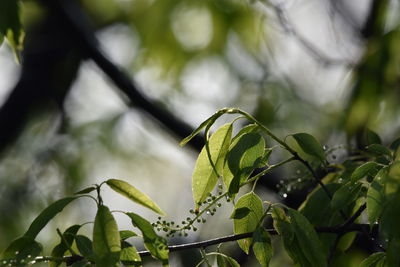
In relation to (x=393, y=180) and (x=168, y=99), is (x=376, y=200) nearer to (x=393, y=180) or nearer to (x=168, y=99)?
(x=393, y=180)

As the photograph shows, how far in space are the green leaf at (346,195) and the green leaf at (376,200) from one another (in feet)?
0.35

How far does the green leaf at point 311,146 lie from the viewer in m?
1.28

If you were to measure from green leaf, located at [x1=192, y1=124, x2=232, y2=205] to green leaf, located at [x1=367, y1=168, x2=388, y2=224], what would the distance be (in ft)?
0.82

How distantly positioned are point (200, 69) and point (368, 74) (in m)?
1.45

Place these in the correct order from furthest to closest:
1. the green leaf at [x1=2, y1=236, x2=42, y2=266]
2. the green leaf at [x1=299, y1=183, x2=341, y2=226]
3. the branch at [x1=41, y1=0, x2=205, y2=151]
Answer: the branch at [x1=41, y1=0, x2=205, y2=151] < the green leaf at [x1=299, y1=183, x2=341, y2=226] < the green leaf at [x1=2, y1=236, x2=42, y2=266]

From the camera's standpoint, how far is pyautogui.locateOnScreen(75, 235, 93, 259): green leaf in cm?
117

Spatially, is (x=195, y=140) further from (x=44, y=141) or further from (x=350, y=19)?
(x=44, y=141)

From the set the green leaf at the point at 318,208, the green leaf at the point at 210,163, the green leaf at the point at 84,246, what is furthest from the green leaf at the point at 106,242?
the green leaf at the point at 318,208

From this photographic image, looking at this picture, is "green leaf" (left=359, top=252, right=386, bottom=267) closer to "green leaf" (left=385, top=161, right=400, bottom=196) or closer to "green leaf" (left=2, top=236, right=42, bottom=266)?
"green leaf" (left=385, top=161, right=400, bottom=196)

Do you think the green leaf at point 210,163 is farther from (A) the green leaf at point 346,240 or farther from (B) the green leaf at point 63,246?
(A) the green leaf at point 346,240

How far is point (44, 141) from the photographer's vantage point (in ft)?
13.8

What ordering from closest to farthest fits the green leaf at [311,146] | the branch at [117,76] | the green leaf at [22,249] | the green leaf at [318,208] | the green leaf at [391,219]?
the green leaf at [391,219], the green leaf at [22,249], the green leaf at [311,146], the green leaf at [318,208], the branch at [117,76]

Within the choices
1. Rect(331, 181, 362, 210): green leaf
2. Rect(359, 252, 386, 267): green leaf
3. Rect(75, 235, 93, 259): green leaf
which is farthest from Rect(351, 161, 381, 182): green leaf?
Rect(75, 235, 93, 259): green leaf

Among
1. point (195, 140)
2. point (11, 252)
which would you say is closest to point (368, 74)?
point (195, 140)
